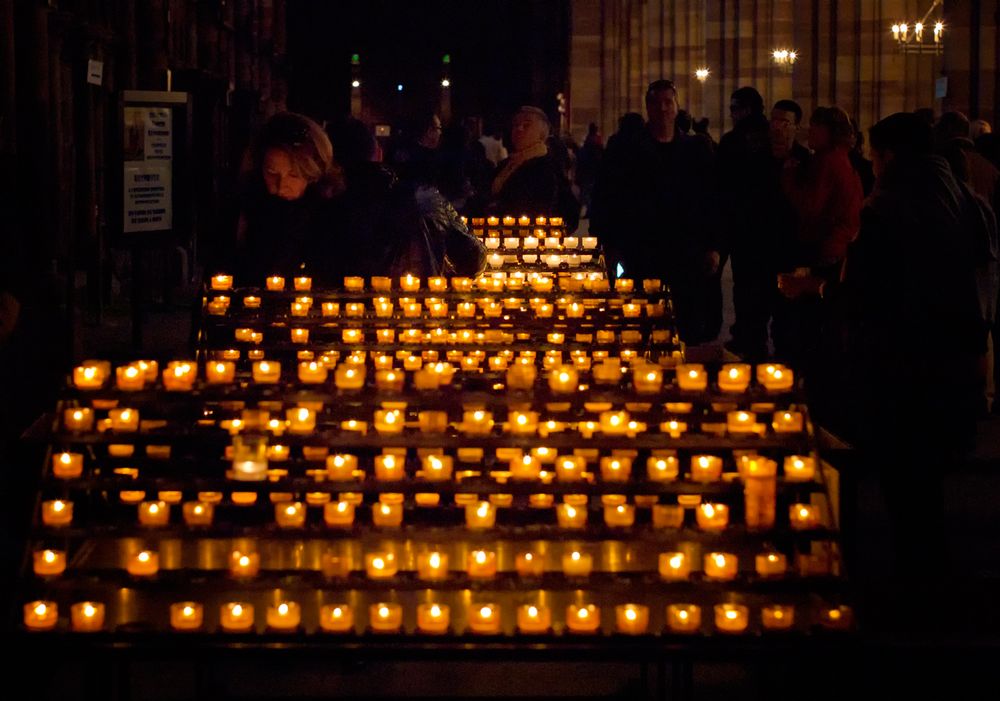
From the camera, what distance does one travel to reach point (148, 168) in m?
13.7

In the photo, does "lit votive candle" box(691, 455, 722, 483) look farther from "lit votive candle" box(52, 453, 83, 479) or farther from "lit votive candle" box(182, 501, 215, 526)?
"lit votive candle" box(52, 453, 83, 479)

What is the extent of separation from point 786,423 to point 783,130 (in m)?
8.02

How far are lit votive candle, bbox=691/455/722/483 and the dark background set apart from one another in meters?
59.7

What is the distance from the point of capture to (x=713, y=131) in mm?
36594

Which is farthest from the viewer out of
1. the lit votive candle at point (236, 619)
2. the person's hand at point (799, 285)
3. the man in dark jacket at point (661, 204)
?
the man in dark jacket at point (661, 204)

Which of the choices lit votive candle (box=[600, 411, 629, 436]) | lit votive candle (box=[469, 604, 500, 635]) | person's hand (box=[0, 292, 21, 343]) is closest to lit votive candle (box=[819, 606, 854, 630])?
lit votive candle (box=[600, 411, 629, 436])

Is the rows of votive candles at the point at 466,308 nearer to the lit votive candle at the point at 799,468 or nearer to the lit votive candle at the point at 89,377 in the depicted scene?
the lit votive candle at the point at 89,377

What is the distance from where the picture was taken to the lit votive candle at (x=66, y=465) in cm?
554

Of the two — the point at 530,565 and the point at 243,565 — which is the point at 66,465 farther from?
the point at 530,565

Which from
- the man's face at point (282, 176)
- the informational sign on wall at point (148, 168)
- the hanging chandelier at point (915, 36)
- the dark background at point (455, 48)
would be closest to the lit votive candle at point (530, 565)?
the man's face at point (282, 176)

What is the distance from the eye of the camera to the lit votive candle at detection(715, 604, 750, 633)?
17.6 ft

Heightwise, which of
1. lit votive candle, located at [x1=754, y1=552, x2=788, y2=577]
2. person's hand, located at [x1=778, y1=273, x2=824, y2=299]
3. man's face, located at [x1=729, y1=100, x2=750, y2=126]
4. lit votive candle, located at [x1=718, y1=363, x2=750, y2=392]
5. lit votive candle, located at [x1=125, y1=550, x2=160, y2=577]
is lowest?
lit votive candle, located at [x1=754, y1=552, x2=788, y2=577]

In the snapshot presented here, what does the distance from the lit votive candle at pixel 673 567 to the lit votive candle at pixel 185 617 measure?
1.26 metres

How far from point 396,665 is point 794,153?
298 inches
